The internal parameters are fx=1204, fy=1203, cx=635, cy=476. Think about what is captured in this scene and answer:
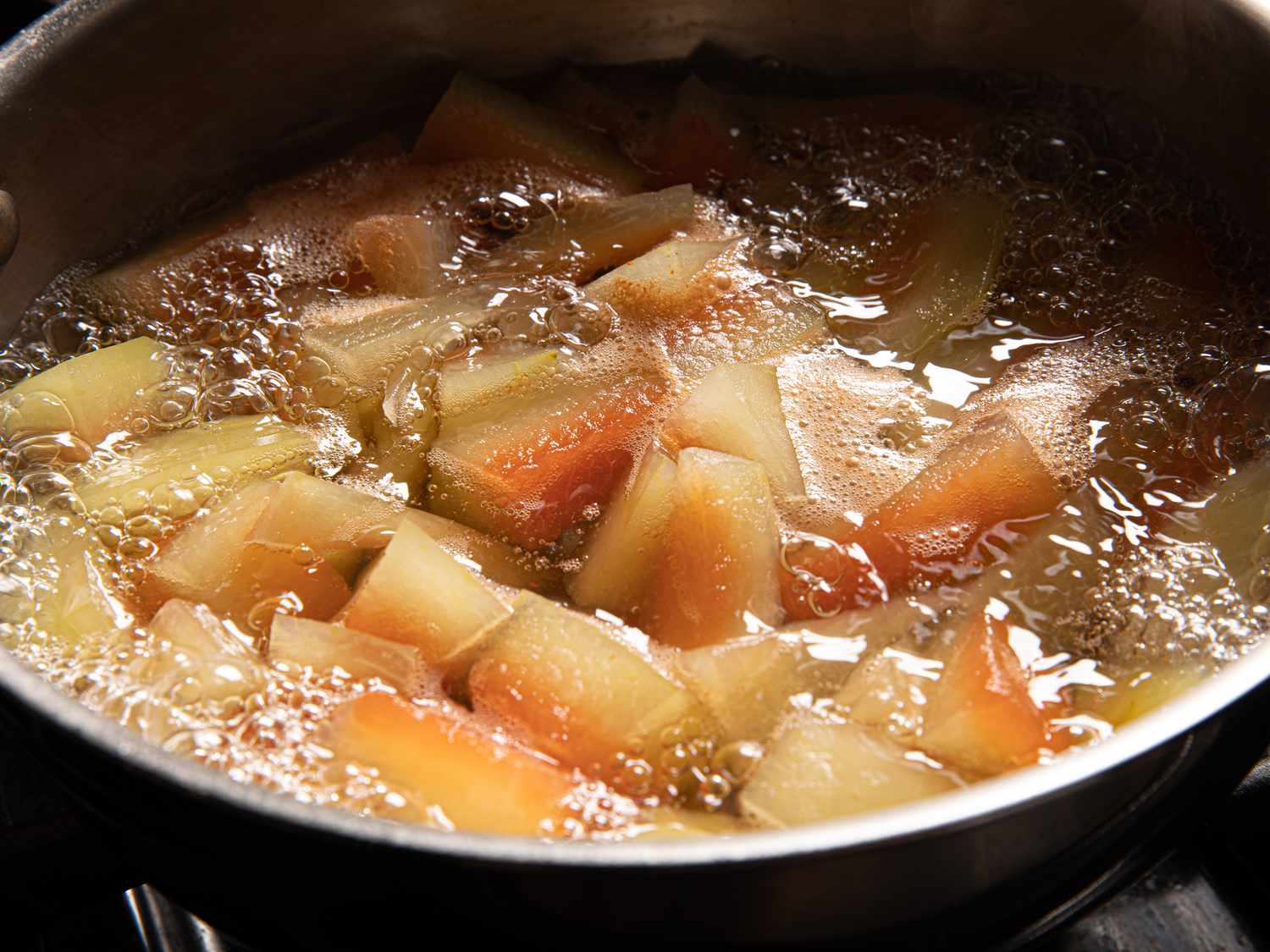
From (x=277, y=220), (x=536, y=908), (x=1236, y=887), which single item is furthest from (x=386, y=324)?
(x=1236, y=887)

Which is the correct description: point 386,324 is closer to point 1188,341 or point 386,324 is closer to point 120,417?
point 120,417

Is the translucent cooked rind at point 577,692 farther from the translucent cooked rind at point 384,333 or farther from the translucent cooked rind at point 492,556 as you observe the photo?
the translucent cooked rind at point 384,333

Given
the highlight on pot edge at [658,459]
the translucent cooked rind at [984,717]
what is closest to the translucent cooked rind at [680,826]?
the highlight on pot edge at [658,459]

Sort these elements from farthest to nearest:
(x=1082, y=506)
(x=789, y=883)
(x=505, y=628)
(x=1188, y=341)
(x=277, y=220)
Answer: (x=277, y=220)
(x=1188, y=341)
(x=1082, y=506)
(x=505, y=628)
(x=789, y=883)

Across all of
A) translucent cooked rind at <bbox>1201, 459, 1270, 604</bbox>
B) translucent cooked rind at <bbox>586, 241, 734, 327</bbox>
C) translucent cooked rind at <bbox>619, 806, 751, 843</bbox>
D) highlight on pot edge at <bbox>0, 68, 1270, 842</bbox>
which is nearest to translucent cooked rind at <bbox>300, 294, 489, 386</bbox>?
highlight on pot edge at <bbox>0, 68, 1270, 842</bbox>

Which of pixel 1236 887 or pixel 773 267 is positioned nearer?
pixel 1236 887

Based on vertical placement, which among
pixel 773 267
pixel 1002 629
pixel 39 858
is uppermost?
pixel 773 267

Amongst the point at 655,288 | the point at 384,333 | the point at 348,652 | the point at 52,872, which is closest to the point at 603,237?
the point at 655,288
